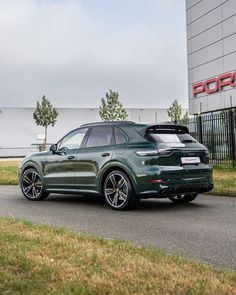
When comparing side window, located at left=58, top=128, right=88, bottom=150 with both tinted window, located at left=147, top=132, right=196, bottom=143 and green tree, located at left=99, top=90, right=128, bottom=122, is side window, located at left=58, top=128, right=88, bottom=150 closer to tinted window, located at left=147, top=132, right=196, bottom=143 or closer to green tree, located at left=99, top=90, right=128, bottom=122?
tinted window, located at left=147, top=132, right=196, bottom=143

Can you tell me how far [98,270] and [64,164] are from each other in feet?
19.6

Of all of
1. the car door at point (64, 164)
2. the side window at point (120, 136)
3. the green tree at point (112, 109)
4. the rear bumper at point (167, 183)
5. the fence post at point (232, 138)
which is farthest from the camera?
the green tree at point (112, 109)

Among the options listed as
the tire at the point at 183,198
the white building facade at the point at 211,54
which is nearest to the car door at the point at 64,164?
the tire at the point at 183,198

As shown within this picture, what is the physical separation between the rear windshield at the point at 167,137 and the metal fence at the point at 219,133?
8.84 meters

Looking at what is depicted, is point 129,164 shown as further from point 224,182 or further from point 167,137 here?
point 224,182

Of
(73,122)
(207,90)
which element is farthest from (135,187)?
(73,122)

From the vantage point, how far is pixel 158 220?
781 centimetres

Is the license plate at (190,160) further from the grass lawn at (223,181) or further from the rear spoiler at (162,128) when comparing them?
the grass lawn at (223,181)

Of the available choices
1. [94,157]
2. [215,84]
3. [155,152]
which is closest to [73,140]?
[94,157]

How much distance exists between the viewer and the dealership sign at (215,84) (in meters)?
33.7

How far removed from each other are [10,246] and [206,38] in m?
34.4

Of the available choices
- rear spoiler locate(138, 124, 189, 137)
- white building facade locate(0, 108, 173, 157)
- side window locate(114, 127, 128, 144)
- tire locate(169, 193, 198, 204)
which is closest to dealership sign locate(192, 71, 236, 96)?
tire locate(169, 193, 198, 204)

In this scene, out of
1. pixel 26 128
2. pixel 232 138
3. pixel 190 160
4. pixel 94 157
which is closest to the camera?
pixel 190 160

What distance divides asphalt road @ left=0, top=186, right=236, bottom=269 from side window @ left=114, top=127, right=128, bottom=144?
131 cm
